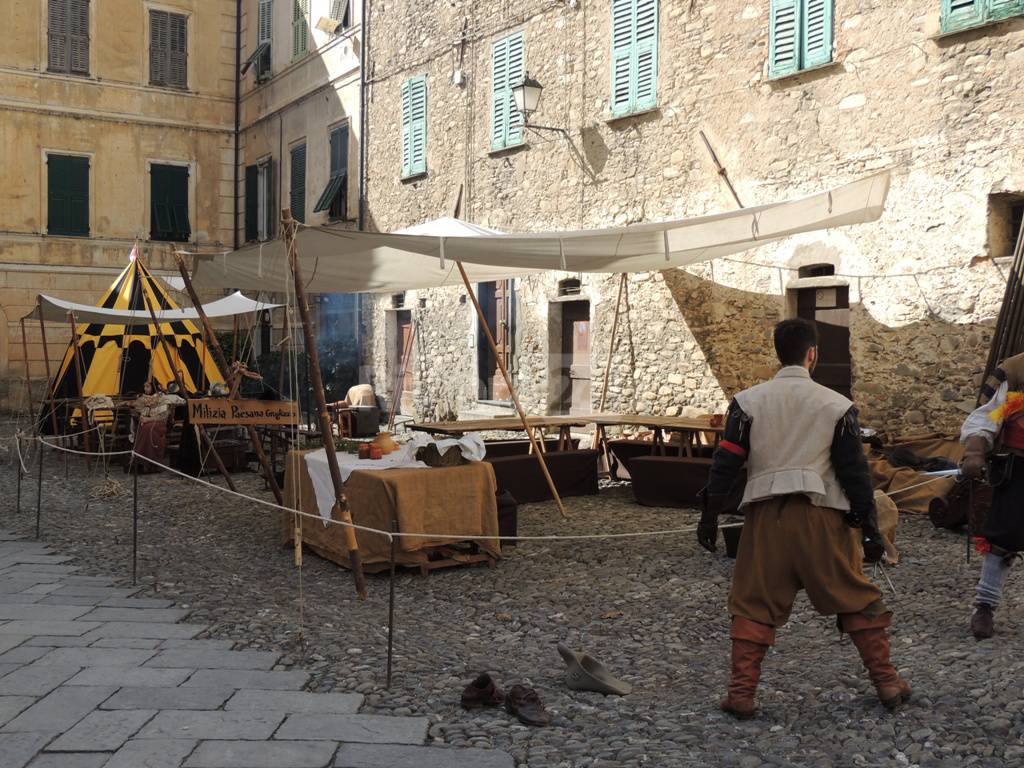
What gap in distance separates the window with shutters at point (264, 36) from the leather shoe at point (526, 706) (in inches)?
676

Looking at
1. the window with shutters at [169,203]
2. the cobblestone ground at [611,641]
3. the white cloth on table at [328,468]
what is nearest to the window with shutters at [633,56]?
the cobblestone ground at [611,641]

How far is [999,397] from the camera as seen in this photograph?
432 cm

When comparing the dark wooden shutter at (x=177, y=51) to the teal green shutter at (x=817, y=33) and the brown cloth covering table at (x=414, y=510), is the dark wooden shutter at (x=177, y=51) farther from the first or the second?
the brown cloth covering table at (x=414, y=510)

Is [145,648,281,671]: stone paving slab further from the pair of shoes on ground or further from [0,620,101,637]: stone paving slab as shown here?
the pair of shoes on ground

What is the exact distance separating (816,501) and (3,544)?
17.9ft

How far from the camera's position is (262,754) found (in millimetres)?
3029

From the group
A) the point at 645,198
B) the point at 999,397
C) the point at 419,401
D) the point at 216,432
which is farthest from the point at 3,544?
the point at 419,401

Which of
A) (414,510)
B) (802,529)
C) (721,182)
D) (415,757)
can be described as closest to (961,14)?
(721,182)

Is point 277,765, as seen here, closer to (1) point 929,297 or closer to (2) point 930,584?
(2) point 930,584

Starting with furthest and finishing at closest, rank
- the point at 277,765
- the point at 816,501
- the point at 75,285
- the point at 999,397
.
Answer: the point at 75,285, the point at 999,397, the point at 816,501, the point at 277,765

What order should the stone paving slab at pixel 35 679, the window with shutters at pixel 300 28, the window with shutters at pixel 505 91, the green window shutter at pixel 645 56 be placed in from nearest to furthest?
the stone paving slab at pixel 35 679 < the green window shutter at pixel 645 56 < the window with shutters at pixel 505 91 < the window with shutters at pixel 300 28

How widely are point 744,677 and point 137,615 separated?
289 cm

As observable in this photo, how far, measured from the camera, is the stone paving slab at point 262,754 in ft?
9.71

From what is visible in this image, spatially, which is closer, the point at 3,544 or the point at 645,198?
the point at 3,544
